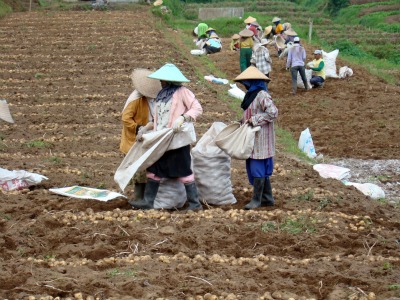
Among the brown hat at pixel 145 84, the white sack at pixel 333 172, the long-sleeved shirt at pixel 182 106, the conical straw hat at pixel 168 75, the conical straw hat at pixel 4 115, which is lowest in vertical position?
the white sack at pixel 333 172

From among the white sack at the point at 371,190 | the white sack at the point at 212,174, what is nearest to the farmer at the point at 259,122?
the white sack at the point at 212,174

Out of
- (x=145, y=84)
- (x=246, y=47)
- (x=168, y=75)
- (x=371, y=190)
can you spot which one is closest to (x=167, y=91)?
(x=168, y=75)

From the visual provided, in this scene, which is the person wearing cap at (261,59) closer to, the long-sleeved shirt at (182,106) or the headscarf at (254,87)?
the headscarf at (254,87)

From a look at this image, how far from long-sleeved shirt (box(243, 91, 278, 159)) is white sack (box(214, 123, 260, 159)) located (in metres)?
0.09

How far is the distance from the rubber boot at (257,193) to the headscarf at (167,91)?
4.01 ft

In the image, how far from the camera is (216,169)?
707cm

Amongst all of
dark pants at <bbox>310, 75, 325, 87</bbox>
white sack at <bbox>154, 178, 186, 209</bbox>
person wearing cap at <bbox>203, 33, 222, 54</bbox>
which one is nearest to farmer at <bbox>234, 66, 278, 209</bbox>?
white sack at <bbox>154, 178, 186, 209</bbox>

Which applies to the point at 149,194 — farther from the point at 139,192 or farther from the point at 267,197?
the point at 267,197

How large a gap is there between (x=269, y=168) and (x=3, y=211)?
106 inches

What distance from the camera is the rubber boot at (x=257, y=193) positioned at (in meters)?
6.88

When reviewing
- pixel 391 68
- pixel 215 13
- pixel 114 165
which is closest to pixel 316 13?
pixel 215 13

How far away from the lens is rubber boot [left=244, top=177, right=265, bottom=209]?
271 inches

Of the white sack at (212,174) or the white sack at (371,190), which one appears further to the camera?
the white sack at (371,190)

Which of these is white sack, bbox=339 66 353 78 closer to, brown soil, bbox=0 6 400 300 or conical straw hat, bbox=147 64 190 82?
brown soil, bbox=0 6 400 300
